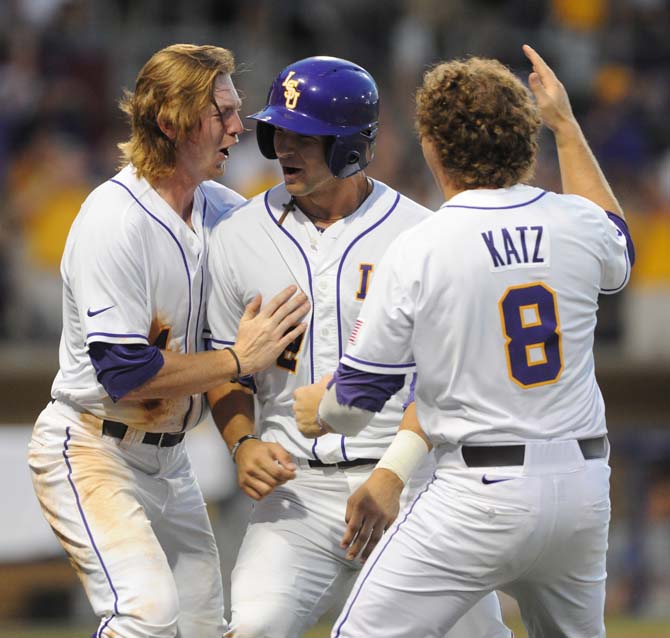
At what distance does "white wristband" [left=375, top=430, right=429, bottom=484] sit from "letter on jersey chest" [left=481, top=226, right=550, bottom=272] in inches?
26.0

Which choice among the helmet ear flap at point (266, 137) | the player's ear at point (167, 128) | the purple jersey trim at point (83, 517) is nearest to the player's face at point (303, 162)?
the helmet ear flap at point (266, 137)

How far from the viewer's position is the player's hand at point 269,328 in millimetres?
4129

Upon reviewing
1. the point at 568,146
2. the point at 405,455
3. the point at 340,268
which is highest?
the point at 568,146

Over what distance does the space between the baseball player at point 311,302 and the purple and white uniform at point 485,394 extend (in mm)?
592

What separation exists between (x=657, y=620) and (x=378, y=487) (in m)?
5.14

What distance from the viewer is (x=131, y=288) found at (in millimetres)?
4055

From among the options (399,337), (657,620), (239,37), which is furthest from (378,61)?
(399,337)

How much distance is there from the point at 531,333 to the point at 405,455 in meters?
0.60

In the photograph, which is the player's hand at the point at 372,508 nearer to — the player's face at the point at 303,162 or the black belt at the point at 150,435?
the black belt at the point at 150,435

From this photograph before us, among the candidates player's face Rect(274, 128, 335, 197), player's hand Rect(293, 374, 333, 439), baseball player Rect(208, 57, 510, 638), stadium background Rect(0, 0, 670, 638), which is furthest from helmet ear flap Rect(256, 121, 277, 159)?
stadium background Rect(0, 0, 670, 638)

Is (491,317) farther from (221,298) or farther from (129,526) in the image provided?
(129,526)

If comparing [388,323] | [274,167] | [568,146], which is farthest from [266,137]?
[274,167]

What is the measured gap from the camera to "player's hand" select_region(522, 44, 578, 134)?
399 centimetres

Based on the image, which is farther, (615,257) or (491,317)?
(615,257)
